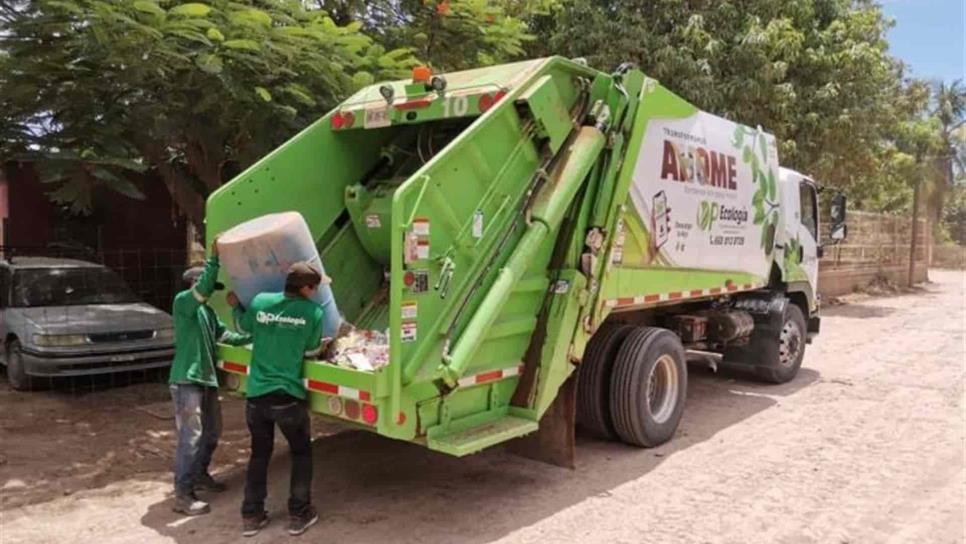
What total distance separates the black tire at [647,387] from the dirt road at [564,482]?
17cm

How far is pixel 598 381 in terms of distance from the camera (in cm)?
611

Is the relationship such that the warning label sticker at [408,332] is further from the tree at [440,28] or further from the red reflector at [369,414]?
the tree at [440,28]

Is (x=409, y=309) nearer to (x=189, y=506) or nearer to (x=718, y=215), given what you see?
(x=189, y=506)

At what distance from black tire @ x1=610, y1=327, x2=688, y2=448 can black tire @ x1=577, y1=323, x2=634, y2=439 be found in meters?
0.08

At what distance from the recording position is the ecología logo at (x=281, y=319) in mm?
4402

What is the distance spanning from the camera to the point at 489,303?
4531mm

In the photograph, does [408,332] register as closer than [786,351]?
Yes

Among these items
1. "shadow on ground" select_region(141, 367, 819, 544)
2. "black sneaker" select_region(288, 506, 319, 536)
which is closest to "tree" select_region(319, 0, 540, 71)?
"shadow on ground" select_region(141, 367, 819, 544)

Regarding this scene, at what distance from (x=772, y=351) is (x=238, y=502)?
619cm

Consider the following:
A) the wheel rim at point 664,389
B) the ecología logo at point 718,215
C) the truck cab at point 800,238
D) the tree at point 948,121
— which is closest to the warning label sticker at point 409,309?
the wheel rim at point 664,389

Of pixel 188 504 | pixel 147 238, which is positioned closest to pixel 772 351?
pixel 188 504

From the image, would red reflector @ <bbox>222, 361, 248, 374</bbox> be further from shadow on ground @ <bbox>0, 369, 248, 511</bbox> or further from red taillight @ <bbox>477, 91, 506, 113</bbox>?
red taillight @ <bbox>477, 91, 506, 113</bbox>

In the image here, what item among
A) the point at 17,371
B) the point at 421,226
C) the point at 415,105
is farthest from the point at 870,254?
the point at 421,226

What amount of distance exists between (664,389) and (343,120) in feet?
11.4
